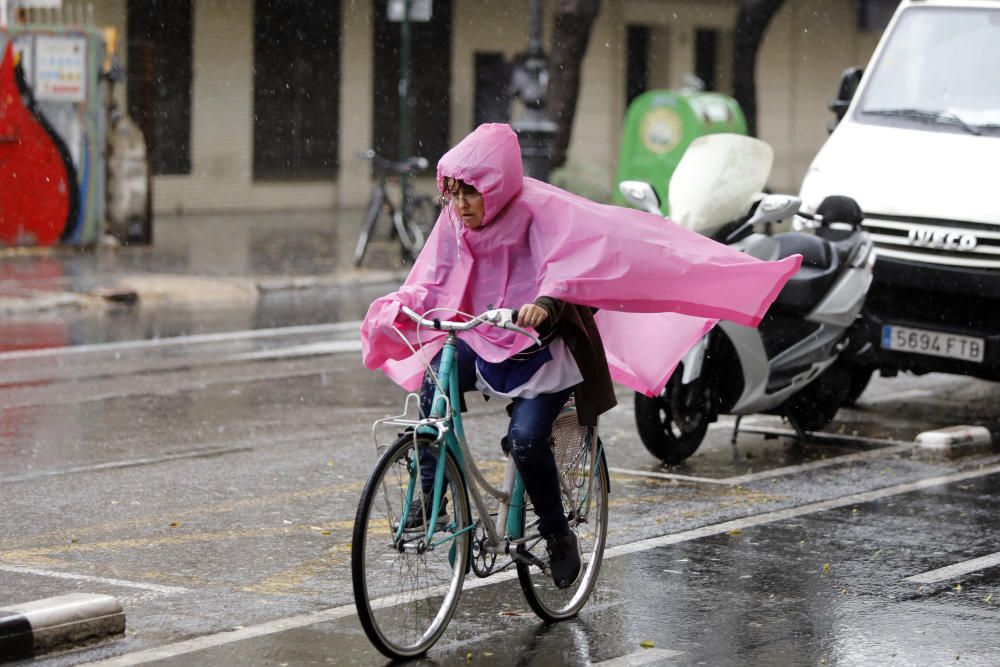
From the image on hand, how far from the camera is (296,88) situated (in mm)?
29047

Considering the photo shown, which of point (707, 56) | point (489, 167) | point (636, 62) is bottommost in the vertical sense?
point (489, 167)

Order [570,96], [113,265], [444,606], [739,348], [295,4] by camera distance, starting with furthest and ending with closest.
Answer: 1. [295,4]
2. [570,96]
3. [113,265]
4. [739,348]
5. [444,606]

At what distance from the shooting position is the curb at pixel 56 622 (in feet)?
19.1

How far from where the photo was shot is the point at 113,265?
1917cm

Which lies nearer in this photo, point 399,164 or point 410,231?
point 410,231

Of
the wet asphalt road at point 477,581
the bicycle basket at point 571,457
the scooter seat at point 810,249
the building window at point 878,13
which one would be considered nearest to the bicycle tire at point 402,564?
the wet asphalt road at point 477,581

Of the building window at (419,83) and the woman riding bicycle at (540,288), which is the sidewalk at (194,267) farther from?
the woman riding bicycle at (540,288)

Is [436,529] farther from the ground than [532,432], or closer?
closer

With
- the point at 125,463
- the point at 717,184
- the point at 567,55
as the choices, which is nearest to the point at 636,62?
the point at 567,55

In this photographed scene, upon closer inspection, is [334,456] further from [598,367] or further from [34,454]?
[598,367]

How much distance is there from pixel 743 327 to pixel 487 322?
12.5ft

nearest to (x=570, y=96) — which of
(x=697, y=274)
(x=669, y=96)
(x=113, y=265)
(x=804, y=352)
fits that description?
(x=669, y=96)

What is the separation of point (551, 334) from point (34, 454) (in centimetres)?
424

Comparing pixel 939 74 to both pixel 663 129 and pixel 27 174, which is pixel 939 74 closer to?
pixel 27 174
